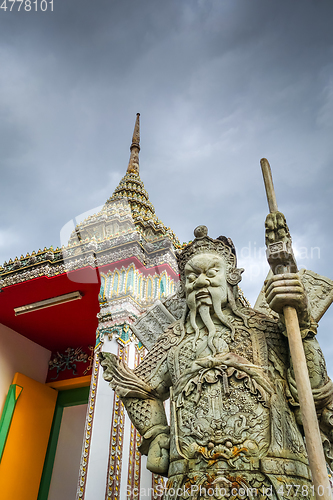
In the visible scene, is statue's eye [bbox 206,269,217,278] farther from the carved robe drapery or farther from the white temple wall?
the white temple wall

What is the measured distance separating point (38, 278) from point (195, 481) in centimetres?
431

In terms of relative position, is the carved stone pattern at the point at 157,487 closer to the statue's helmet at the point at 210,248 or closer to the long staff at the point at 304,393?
the statue's helmet at the point at 210,248

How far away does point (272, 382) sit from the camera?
240cm

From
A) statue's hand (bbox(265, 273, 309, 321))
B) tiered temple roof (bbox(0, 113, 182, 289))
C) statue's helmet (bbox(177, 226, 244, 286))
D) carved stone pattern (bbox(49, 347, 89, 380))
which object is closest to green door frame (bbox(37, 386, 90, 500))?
carved stone pattern (bbox(49, 347, 89, 380))

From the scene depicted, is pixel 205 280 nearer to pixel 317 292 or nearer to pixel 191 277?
pixel 191 277

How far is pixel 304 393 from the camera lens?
1.96 m

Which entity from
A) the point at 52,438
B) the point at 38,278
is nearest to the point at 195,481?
the point at 38,278

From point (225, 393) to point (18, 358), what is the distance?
5.58m

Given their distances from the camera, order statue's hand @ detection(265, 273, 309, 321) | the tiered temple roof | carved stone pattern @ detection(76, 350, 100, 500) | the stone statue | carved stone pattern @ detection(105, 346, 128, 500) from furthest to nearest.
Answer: the tiered temple roof, carved stone pattern @ detection(76, 350, 100, 500), carved stone pattern @ detection(105, 346, 128, 500), statue's hand @ detection(265, 273, 309, 321), the stone statue

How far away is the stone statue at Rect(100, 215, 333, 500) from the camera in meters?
2.05

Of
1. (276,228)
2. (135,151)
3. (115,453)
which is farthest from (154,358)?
(135,151)

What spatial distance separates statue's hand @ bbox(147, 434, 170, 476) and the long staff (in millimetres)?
938

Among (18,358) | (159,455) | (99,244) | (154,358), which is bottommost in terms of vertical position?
(159,455)

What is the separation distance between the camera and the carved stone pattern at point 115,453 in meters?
3.70
